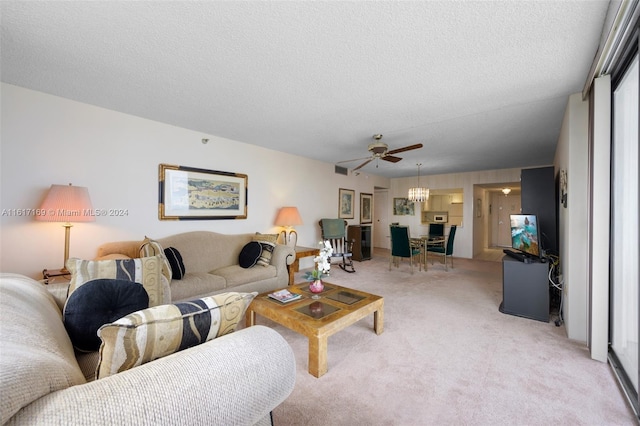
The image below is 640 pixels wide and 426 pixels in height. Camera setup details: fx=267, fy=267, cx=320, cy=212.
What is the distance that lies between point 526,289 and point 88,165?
521 centimetres

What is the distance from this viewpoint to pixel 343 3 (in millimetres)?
1520

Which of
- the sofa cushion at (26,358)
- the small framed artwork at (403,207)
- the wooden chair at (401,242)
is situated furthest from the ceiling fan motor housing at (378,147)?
the small framed artwork at (403,207)

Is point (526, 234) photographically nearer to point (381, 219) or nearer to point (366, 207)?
point (366, 207)

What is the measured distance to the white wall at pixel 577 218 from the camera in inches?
99.0

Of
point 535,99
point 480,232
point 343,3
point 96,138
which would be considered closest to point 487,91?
point 535,99

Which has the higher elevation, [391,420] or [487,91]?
[487,91]

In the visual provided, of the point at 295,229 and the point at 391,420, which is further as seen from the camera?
the point at 295,229

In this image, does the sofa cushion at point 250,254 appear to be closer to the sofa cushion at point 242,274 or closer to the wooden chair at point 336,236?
the sofa cushion at point 242,274

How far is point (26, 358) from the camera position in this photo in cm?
67

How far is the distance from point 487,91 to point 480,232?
659cm

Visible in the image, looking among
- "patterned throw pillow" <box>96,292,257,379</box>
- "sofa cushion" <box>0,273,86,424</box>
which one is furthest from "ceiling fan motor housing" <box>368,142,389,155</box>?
"sofa cushion" <box>0,273,86,424</box>

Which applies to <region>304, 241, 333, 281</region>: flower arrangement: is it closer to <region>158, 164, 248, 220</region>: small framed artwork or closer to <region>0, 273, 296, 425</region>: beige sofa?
<region>0, 273, 296, 425</region>: beige sofa

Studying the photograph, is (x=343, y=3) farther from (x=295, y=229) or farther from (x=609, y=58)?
(x=295, y=229)

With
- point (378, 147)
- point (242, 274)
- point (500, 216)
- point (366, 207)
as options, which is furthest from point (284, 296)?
point (500, 216)
